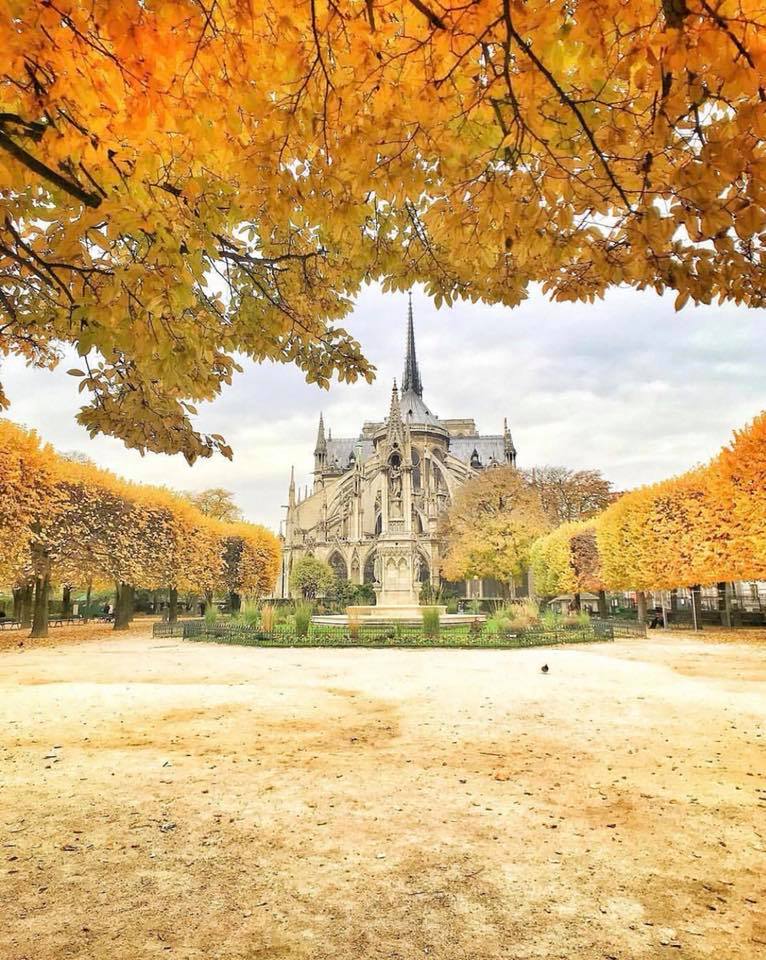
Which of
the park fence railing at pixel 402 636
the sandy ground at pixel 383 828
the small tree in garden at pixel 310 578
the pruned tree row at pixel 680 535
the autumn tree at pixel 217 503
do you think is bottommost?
the park fence railing at pixel 402 636

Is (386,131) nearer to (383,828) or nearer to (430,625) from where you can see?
(383,828)

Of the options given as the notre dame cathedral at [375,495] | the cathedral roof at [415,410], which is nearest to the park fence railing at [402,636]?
the notre dame cathedral at [375,495]

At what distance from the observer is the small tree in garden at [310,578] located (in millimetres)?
42594

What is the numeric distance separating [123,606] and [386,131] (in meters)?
28.7

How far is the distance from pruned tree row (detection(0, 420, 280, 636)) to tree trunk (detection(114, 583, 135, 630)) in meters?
0.05

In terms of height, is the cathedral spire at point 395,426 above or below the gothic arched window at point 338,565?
above

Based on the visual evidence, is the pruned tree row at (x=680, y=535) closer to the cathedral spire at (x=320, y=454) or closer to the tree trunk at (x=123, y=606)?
the tree trunk at (x=123, y=606)

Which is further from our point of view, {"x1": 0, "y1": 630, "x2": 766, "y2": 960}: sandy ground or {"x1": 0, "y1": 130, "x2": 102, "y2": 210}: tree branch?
{"x1": 0, "y1": 630, "x2": 766, "y2": 960}: sandy ground

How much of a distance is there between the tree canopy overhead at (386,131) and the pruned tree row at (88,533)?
18260 millimetres

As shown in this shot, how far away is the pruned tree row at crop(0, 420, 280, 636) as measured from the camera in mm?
18516

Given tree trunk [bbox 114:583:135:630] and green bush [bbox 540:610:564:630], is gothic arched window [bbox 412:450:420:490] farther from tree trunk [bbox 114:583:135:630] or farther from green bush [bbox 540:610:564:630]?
green bush [bbox 540:610:564:630]

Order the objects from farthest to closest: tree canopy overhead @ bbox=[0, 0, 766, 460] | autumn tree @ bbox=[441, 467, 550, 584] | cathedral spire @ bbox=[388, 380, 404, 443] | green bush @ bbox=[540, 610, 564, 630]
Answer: autumn tree @ bbox=[441, 467, 550, 584]
cathedral spire @ bbox=[388, 380, 404, 443]
green bush @ bbox=[540, 610, 564, 630]
tree canopy overhead @ bbox=[0, 0, 766, 460]

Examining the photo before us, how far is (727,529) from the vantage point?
2036 centimetres

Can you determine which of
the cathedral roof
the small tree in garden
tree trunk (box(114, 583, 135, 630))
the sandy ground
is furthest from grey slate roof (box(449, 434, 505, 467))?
the sandy ground
